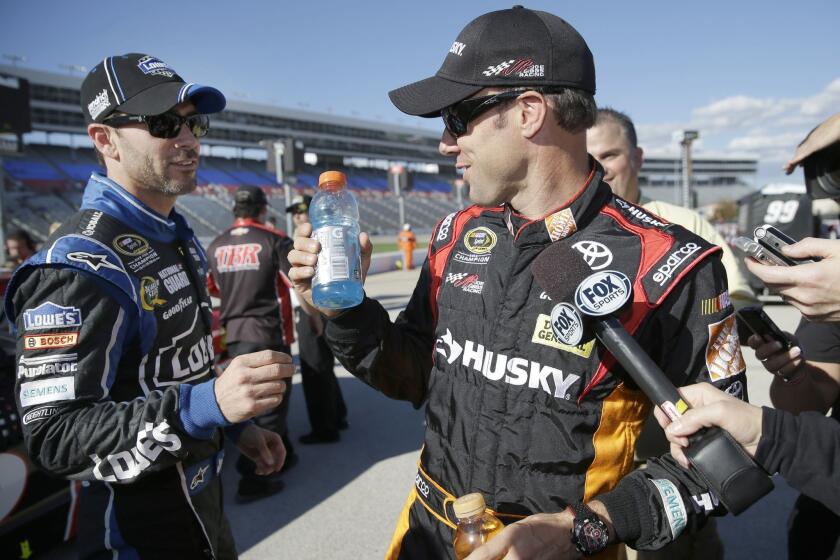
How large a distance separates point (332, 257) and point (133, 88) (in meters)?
1.15

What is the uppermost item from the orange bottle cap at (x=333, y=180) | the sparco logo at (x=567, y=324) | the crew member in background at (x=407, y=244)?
the orange bottle cap at (x=333, y=180)

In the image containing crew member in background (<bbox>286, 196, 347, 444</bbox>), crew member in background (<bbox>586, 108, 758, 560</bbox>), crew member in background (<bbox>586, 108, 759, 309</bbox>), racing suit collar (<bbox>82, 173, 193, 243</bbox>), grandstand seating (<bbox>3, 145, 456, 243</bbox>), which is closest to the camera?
racing suit collar (<bbox>82, 173, 193, 243</bbox>)

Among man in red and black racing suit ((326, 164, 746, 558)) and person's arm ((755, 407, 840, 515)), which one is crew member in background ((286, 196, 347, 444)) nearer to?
man in red and black racing suit ((326, 164, 746, 558))

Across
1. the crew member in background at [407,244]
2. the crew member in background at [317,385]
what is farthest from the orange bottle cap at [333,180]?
the crew member in background at [407,244]

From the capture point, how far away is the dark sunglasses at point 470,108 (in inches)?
65.9

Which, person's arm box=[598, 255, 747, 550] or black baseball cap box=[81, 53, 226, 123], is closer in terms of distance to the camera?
person's arm box=[598, 255, 747, 550]

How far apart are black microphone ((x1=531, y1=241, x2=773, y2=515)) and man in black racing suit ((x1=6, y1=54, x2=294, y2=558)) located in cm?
85

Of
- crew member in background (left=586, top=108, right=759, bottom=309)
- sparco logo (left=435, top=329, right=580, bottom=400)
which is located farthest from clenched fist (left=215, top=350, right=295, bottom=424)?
crew member in background (left=586, top=108, right=759, bottom=309)

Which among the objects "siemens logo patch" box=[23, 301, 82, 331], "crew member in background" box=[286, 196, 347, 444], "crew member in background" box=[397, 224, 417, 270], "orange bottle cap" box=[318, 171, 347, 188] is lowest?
"crew member in background" box=[397, 224, 417, 270]

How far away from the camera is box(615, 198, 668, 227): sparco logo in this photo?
5.57 feet

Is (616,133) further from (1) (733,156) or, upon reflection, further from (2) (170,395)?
(1) (733,156)

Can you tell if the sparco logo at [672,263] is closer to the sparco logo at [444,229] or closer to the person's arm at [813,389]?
the sparco logo at [444,229]

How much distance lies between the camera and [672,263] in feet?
5.03

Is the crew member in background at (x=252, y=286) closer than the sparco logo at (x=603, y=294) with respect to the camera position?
No
